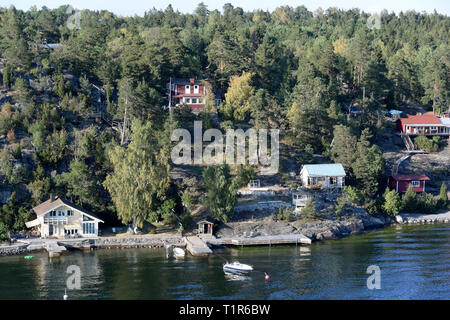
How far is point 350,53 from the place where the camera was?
320ft

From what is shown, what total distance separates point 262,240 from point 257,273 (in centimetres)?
1019

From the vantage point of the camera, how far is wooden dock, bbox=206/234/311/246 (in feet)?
188

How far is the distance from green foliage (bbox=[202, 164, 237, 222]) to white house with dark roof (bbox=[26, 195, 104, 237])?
11.1 meters

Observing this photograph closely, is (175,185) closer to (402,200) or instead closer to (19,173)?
(19,173)

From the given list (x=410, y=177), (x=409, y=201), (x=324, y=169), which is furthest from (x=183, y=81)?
(x=409, y=201)

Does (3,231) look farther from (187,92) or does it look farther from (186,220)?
(187,92)

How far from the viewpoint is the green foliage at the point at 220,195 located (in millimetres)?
60000

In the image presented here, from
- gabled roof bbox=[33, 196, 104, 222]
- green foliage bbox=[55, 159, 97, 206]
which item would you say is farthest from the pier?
green foliage bbox=[55, 159, 97, 206]

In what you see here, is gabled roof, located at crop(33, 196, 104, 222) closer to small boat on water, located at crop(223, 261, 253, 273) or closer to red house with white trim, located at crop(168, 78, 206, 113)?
small boat on water, located at crop(223, 261, 253, 273)

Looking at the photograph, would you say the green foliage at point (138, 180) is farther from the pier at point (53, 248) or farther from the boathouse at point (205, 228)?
the pier at point (53, 248)

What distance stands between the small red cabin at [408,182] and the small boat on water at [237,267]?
3013 cm

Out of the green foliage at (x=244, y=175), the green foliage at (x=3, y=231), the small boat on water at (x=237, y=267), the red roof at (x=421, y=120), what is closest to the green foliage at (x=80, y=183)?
the green foliage at (x=3, y=231)

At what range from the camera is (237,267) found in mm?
47719
